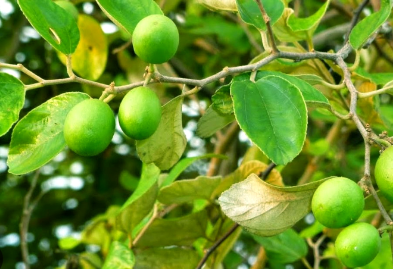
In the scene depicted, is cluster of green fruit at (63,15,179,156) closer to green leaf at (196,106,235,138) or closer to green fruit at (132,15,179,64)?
green fruit at (132,15,179,64)

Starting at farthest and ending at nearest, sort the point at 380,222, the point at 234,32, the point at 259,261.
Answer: the point at 234,32 → the point at 259,261 → the point at 380,222

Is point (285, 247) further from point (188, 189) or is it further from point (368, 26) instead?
point (368, 26)

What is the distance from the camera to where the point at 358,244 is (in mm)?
935

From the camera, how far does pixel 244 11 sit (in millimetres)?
1156

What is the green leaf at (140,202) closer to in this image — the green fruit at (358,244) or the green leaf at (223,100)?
the green leaf at (223,100)

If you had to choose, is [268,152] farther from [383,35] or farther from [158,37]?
[383,35]

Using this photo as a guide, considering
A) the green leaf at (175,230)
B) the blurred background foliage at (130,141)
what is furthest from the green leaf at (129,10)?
the blurred background foliage at (130,141)

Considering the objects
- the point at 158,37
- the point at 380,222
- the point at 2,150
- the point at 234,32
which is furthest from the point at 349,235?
the point at 2,150

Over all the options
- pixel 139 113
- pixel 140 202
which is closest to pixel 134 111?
pixel 139 113

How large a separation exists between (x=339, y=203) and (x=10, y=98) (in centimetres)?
52

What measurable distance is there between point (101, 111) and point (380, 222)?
1190mm

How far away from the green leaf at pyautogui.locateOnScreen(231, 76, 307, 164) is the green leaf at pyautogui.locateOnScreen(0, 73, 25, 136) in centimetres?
33

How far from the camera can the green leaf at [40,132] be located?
1029mm

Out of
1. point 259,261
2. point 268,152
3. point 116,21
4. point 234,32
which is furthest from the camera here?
point 234,32
